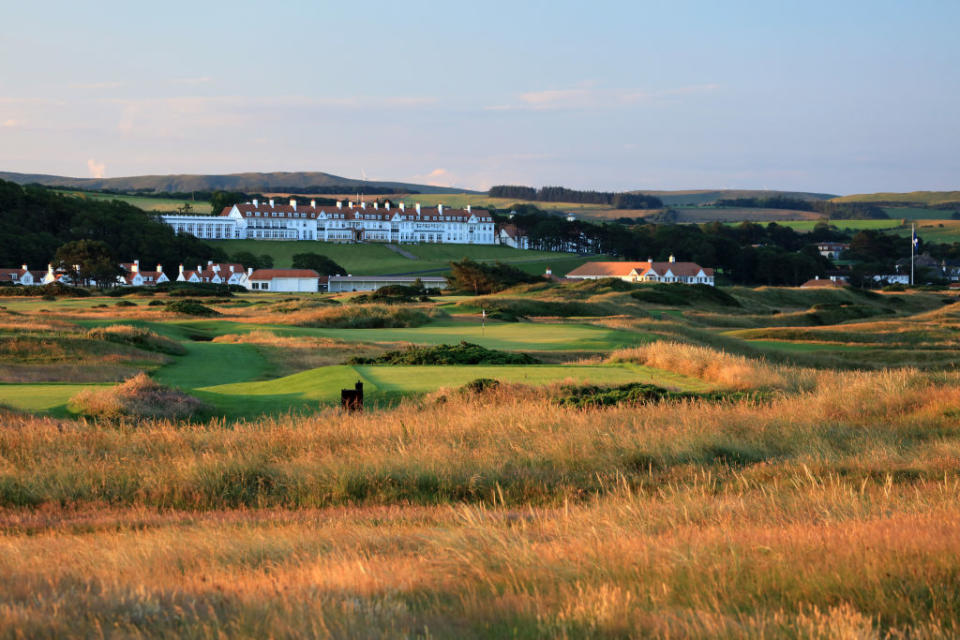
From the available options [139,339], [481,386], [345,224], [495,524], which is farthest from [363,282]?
[495,524]

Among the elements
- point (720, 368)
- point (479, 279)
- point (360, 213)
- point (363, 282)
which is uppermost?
point (360, 213)

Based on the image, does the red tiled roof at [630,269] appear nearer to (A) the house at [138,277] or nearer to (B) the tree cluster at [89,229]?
(B) the tree cluster at [89,229]

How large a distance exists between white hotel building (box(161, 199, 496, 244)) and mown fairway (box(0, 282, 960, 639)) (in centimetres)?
15376

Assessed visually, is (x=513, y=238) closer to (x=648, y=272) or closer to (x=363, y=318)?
(x=648, y=272)

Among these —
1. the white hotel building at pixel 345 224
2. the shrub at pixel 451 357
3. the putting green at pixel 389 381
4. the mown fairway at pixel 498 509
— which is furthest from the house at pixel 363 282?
the mown fairway at pixel 498 509

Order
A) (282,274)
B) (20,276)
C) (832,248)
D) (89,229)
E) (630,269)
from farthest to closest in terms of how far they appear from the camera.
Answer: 1. (832,248)
2. (89,229)
3. (630,269)
4. (282,274)
5. (20,276)

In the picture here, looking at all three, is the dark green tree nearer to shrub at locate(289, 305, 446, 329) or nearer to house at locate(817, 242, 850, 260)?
shrub at locate(289, 305, 446, 329)

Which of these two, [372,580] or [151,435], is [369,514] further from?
[151,435]

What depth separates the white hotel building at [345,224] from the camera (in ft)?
558

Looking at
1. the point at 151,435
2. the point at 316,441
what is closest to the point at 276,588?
the point at 316,441

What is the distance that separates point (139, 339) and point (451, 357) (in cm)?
1263

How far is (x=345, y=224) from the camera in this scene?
17562cm

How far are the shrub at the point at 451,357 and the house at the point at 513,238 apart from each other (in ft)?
483

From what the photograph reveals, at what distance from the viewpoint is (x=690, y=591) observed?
559 cm
